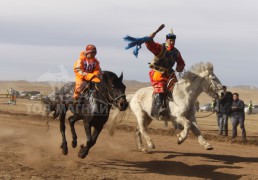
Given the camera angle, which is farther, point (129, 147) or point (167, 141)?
point (167, 141)

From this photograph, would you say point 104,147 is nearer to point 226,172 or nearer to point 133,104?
point 133,104

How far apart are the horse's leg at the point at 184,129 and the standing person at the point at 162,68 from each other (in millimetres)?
660

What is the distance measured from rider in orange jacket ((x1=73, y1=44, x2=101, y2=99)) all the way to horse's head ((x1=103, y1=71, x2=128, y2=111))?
0.53 metres

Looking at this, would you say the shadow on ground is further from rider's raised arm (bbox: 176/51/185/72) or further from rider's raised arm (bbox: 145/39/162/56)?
rider's raised arm (bbox: 145/39/162/56)

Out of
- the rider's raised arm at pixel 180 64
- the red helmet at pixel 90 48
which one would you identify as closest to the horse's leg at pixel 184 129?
the rider's raised arm at pixel 180 64

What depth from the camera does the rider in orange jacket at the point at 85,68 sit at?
10500 mm

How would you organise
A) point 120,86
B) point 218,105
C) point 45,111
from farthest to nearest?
point 218,105 < point 45,111 < point 120,86

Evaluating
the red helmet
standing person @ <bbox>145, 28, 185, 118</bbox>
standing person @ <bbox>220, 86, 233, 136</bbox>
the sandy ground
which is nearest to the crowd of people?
standing person @ <bbox>220, 86, 233, 136</bbox>

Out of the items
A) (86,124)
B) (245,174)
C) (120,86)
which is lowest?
(245,174)

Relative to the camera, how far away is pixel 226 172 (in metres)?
10.1

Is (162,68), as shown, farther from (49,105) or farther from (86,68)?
(49,105)

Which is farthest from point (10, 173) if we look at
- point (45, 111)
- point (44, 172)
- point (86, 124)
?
point (45, 111)

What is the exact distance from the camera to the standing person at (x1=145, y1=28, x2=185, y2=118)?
38.0 ft

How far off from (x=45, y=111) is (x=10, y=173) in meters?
4.29
